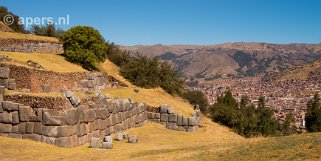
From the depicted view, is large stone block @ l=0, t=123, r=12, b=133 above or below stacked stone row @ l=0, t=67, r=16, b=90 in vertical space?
below

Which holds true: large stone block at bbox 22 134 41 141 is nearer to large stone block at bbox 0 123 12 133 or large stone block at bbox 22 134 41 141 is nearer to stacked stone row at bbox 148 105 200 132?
large stone block at bbox 0 123 12 133

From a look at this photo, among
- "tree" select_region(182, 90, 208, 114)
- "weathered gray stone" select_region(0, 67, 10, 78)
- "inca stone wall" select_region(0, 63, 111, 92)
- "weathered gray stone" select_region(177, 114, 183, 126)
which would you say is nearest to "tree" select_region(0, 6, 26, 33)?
"inca stone wall" select_region(0, 63, 111, 92)

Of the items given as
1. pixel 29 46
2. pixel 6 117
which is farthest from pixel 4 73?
pixel 29 46

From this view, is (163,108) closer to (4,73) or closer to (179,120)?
(179,120)

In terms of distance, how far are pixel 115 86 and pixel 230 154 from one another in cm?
2861

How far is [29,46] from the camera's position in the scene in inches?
1649

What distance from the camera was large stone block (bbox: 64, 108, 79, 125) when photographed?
18094mm

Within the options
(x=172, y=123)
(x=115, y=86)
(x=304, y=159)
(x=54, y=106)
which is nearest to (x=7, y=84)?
(x=54, y=106)

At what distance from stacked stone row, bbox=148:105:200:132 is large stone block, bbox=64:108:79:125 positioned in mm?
12341

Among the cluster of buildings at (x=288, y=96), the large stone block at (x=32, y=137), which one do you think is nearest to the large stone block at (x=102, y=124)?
the large stone block at (x=32, y=137)

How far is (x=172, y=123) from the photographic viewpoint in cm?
3042

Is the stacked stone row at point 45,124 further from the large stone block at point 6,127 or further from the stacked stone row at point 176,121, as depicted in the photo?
the stacked stone row at point 176,121

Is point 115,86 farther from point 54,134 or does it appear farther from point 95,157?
point 95,157

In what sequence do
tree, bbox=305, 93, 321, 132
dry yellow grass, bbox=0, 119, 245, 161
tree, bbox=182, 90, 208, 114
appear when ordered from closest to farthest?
1. dry yellow grass, bbox=0, 119, 245, 161
2. tree, bbox=182, 90, 208, 114
3. tree, bbox=305, 93, 321, 132
